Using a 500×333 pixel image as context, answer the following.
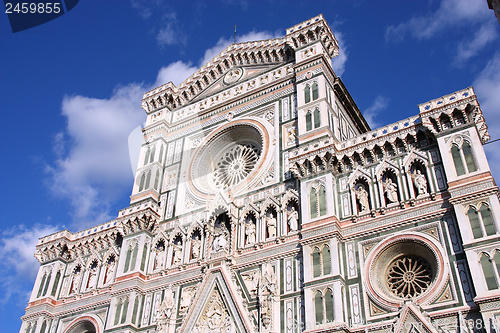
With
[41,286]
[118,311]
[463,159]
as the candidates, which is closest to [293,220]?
[463,159]

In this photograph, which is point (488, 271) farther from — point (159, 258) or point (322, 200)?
point (159, 258)

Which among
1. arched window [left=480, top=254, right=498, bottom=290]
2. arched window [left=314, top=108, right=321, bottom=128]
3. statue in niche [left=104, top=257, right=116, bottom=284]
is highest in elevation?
arched window [left=314, top=108, right=321, bottom=128]

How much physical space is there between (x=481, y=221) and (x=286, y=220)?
6.48 m

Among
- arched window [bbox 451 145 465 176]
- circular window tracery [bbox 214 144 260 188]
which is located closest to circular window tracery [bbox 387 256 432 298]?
arched window [bbox 451 145 465 176]

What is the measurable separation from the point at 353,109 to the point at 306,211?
7701 mm

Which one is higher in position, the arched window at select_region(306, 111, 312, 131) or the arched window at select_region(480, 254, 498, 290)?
the arched window at select_region(306, 111, 312, 131)

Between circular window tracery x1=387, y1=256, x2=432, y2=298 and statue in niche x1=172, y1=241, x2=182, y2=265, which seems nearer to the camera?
circular window tracery x1=387, y1=256, x2=432, y2=298

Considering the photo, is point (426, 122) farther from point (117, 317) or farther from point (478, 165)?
point (117, 317)

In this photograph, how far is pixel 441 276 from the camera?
14172mm

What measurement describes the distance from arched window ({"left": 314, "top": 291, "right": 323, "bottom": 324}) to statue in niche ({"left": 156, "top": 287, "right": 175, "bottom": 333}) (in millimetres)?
5672

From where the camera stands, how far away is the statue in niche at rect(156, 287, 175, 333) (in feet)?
59.8

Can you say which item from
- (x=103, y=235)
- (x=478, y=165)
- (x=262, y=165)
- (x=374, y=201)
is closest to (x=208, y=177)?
(x=262, y=165)

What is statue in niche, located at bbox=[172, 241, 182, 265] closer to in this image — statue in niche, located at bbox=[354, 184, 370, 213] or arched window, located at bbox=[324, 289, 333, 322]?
arched window, located at bbox=[324, 289, 333, 322]

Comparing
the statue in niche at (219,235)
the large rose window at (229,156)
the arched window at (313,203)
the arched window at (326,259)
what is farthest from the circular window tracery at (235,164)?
the arched window at (326,259)
